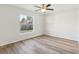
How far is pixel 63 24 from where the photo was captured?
472 centimetres

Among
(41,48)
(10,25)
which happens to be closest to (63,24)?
(41,48)

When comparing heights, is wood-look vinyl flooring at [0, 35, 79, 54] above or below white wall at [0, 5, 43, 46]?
below

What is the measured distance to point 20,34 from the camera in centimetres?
434

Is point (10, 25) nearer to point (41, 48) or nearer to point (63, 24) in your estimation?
point (41, 48)

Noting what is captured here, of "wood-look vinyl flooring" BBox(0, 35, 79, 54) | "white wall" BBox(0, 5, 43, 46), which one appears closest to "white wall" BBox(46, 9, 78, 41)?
"wood-look vinyl flooring" BBox(0, 35, 79, 54)

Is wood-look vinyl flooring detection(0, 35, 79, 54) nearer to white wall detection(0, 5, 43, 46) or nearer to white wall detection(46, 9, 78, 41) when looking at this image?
white wall detection(0, 5, 43, 46)

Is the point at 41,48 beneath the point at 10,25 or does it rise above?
beneath

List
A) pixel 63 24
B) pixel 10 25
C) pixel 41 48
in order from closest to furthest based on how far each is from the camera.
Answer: pixel 41 48 < pixel 10 25 < pixel 63 24

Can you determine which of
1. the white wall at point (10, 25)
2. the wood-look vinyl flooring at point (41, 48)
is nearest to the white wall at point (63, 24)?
the wood-look vinyl flooring at point (41, 48)

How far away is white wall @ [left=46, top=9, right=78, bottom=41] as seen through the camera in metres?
4.24
